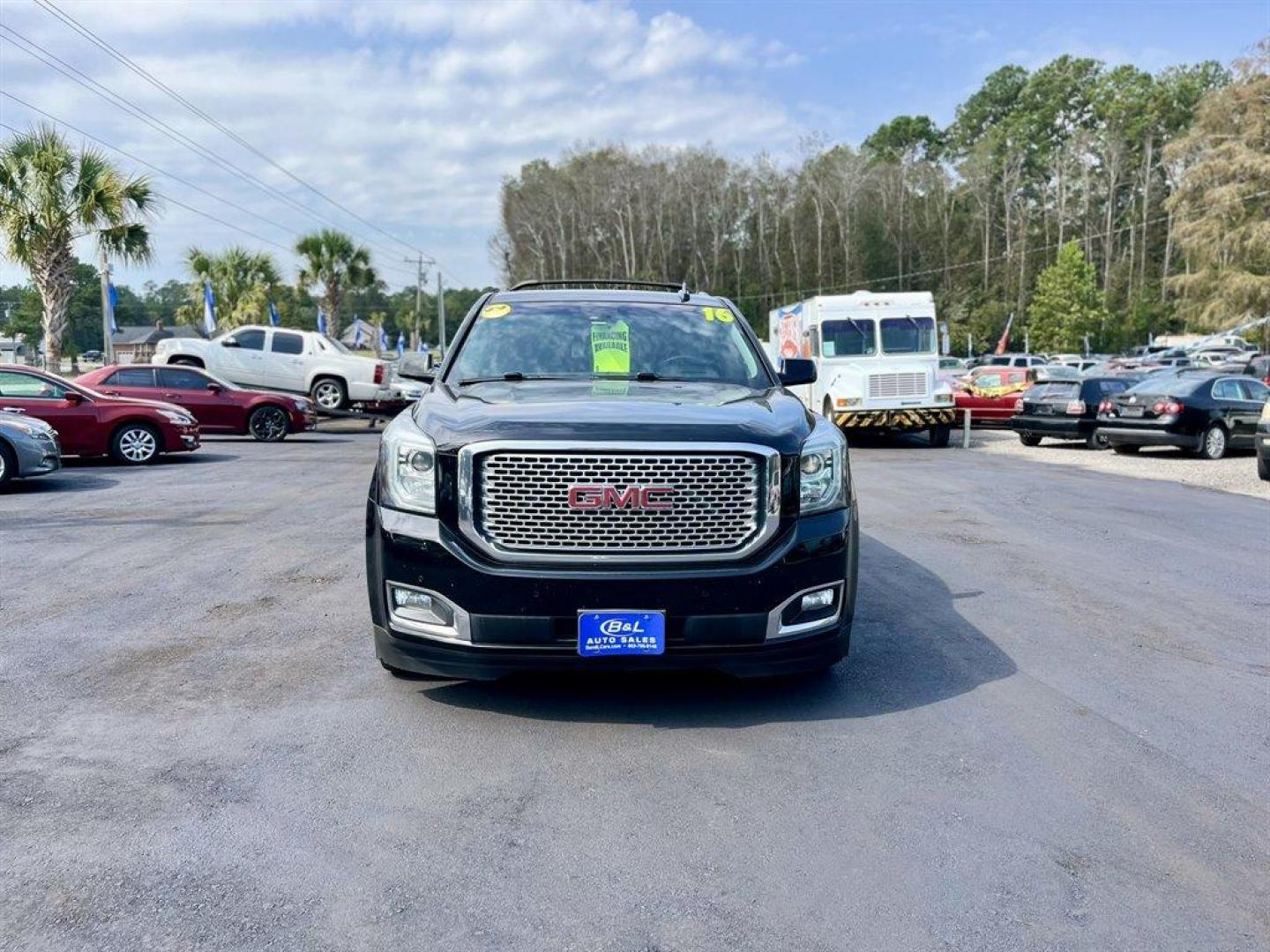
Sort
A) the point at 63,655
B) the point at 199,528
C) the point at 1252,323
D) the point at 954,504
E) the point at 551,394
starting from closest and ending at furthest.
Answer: the point at 551,394
the point at 63,655
the point at 199,528
the point at 954,504
the point at 1252,323

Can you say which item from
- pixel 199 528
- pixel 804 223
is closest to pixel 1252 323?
pixel 804 223

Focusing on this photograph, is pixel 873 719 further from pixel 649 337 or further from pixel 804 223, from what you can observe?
pixel 804 223

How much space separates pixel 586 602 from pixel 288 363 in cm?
2321

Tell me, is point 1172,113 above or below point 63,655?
above

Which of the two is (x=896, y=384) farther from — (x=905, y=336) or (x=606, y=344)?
(x=606, y=344)

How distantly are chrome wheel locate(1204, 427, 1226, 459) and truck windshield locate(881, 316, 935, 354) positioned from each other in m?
5.50

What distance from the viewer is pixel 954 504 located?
12.2 metres

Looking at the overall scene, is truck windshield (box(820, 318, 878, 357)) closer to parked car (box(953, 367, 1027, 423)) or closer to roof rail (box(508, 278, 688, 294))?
parked car (box(953, 367, 1027, 423))

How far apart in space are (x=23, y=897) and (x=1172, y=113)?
9084 centimetres

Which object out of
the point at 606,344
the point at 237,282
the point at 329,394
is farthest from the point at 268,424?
the point at 237,282

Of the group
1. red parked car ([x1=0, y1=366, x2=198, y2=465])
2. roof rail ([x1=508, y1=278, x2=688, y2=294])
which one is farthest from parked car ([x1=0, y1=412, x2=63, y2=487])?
roof rail ([x1=508, y1=278, x2=688, y2=294])

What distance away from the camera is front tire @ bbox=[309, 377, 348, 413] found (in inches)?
1038

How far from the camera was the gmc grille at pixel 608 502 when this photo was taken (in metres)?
4.44

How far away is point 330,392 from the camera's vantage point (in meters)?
26.5
